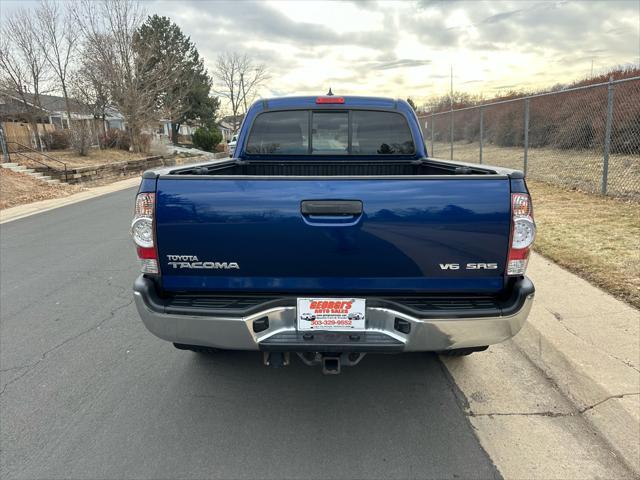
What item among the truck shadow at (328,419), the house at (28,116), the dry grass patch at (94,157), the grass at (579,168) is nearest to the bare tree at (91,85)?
the house at (28,116)

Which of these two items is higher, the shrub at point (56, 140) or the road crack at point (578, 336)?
the shrub at point (56, 140)

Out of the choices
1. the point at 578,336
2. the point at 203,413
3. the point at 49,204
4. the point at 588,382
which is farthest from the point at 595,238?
the point at 49,204

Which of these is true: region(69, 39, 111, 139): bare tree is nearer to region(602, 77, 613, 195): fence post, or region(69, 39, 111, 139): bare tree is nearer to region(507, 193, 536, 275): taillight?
region(602, 77, 613, 195): fence post

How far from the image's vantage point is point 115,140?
27594 millimetres

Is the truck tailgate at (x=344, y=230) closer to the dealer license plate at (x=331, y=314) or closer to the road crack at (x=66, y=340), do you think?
the dealer license plate at (x=331, y=314)

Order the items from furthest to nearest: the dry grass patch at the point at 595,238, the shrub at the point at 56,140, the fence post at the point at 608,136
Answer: the shrub at the point at 56,140, the fence post at the point at 608,136, the dry grass patch at the point at 595,238

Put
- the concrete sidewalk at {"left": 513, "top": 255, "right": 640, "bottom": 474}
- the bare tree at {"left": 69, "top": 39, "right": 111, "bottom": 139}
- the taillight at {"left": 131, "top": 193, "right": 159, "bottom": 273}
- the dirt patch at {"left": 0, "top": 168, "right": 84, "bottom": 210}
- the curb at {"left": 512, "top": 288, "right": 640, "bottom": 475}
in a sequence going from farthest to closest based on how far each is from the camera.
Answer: the bare tree at {"left": 69, "top": 39, "right": 111, "bottom": 139} < the dirt patch at {"left": 0, "top": 168, "right": 84, "bottom": 210} < the concrete sidewalk at {"left": 513, "top": 255, "right": 640, "bottom": 474} < the curb at {"left": 512, "top": 288, "right": 640, "bottom": 475} < the taillight at {"left": 131, "top": 193, "right": 159, "bottom": 273}

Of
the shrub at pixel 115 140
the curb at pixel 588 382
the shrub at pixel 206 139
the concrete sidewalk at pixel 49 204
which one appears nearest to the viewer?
the curb at pixel 588 382

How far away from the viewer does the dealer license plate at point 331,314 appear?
2359 millimetres

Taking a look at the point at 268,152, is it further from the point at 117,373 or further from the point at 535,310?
the point at 535,310

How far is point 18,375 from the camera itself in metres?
3.32

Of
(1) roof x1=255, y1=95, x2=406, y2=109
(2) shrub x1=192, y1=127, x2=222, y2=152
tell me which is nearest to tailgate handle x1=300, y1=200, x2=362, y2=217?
(1) roof x1=255, y1=95, x2=406, y2=109

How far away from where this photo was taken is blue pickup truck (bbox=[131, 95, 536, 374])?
225 cm

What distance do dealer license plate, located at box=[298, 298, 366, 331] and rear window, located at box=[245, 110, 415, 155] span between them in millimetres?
2284
